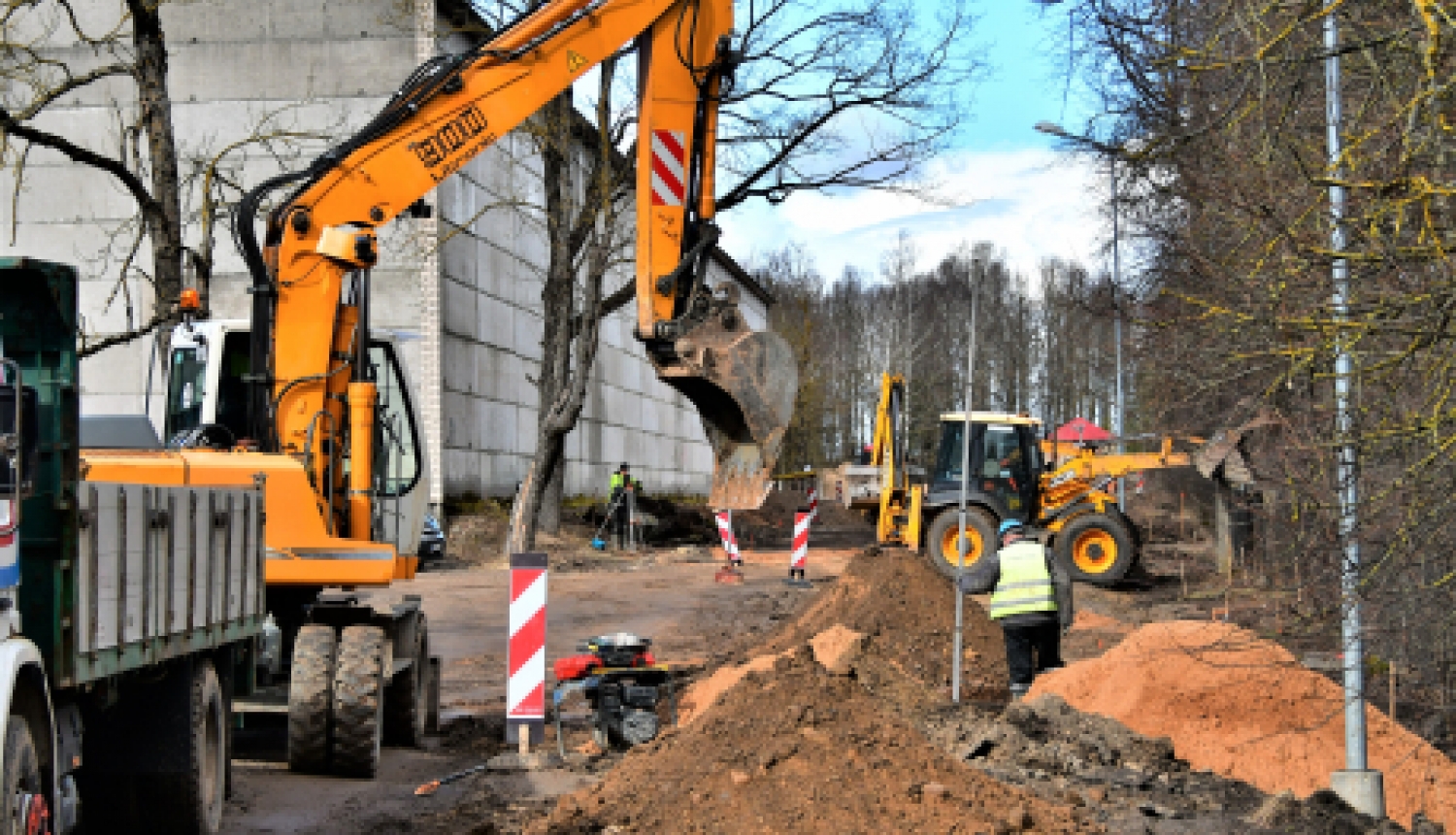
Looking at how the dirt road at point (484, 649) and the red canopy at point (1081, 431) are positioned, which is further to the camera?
the red canopy at point (1081, 431)

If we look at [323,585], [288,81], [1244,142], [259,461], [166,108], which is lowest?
[323,585]

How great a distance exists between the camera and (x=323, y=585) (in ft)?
34.7

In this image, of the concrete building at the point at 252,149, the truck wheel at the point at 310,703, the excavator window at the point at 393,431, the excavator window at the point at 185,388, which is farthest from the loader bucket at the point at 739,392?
the concrete building at the point at 252,149

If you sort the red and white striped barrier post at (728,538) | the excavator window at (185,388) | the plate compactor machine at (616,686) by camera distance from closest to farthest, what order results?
the plate compactor machine at (616,686), the excavator window at (185,388), the red and white striped barrier post at (728,538)

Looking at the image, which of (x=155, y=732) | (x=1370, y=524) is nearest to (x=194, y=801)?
(x=155, y=732)

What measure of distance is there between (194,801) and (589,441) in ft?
117

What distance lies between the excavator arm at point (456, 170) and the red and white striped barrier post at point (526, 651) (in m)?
1.15

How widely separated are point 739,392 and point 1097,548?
16.0 metres

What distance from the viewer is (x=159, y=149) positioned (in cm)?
1919

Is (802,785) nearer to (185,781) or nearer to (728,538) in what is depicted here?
(185,781)

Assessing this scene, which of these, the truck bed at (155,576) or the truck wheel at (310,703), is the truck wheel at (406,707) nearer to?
the truck wheel at (310,703)

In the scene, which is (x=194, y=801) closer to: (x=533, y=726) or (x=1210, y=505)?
(x=533, y=726)

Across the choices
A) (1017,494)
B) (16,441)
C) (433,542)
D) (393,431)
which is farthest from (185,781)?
(433,542)

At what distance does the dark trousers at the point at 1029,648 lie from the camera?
13.2 meters
